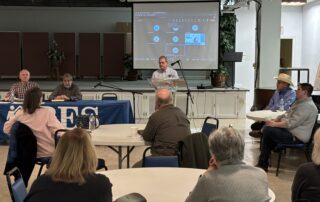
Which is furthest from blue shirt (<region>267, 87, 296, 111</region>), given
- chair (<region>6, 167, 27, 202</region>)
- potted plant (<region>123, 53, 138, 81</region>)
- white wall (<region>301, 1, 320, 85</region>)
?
potted plant (<region>123, 53, 138, 81</region>)

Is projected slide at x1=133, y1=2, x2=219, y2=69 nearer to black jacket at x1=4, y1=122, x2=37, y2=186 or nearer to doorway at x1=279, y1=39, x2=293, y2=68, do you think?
doorway at x1=279, y1=39, x2=293, y2=68

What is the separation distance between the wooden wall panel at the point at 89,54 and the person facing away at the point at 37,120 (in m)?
8.91

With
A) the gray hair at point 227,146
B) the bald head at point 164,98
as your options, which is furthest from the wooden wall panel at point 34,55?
the gray hair at point 227,146

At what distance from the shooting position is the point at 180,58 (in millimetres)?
10438

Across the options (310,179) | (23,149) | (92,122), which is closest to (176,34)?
(92,122)

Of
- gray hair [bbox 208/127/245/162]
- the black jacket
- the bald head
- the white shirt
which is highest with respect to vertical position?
the white shirt

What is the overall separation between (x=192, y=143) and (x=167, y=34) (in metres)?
7.03

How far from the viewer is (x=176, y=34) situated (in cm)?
1045

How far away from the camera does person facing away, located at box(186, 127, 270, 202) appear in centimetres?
215

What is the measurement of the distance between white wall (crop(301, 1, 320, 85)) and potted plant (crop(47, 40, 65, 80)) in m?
7.19

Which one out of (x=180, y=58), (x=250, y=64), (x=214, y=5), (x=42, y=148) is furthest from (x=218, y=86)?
(x=42, y=148)

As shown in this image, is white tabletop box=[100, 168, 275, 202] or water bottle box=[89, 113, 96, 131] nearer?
white tabletop box=[100, 168, 275, 202]

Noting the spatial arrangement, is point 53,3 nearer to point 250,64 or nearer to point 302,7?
point 250,64

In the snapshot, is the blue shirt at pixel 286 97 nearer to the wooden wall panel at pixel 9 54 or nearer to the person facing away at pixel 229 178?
the person facing away at pixel 229 178
